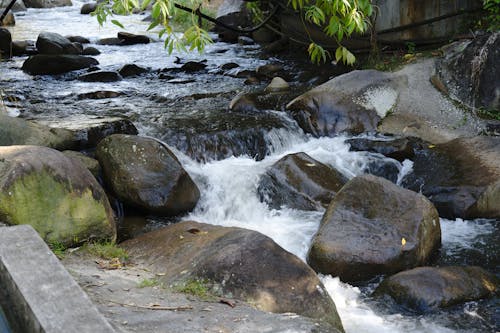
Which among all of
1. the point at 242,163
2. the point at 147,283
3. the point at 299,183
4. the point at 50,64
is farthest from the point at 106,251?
the point at 50,64

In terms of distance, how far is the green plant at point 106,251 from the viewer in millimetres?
5574

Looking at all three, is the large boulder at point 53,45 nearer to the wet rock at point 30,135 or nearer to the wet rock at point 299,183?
the wet rock at point 30,135

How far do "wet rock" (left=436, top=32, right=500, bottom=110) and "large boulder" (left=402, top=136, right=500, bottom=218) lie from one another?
1.23 meters

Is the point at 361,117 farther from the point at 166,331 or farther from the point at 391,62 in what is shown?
the point at 166,331

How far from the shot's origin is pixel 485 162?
766 cm

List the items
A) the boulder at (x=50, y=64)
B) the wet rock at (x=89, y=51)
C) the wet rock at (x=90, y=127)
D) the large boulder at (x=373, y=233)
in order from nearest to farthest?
the large boulder at (x=373, y=233) → the wet rock at (x=90, y=127) → the boulder at (x=50, y=64) → the wet rock at (x=89, y=51)

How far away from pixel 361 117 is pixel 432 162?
4.75ft

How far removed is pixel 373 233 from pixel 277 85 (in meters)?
5.22

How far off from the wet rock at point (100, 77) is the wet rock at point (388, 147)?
16.7ft

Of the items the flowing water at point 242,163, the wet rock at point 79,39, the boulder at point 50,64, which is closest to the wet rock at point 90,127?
the flowing water at point 242,163

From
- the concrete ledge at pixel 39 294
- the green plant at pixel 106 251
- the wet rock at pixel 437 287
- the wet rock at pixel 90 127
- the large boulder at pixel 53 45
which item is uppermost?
the concrete ledge at pixel 39 294

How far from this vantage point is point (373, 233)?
617 centimetres

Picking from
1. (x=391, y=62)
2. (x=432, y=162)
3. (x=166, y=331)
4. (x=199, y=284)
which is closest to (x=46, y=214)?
(x=199, y=284)

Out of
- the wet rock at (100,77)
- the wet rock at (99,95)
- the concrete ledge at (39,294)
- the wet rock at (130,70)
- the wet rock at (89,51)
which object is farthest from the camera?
the wet rock at (89,51)
